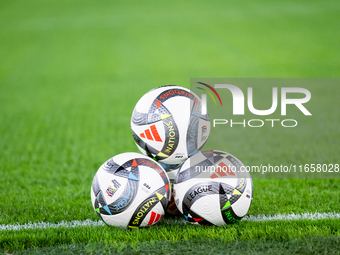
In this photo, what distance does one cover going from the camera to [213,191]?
3.80m

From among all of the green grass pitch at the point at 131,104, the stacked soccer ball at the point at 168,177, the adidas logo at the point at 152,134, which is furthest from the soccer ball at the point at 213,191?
the adidas logo at the point at 152,134

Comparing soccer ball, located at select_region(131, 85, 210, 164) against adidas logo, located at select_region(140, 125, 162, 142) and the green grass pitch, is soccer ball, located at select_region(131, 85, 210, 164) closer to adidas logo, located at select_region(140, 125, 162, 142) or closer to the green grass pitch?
adidas logo, located at select_region(140, 125, 162, 142)

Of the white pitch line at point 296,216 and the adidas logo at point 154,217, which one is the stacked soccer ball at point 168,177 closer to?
the adidas logo at point 154,217

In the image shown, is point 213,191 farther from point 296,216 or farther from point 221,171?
point 296,216

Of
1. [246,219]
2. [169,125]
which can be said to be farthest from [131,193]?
[246,219]

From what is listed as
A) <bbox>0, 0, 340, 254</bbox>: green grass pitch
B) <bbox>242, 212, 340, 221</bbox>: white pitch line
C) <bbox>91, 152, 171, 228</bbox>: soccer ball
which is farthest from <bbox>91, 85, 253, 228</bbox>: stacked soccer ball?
<bbox>242, 212, 340, 221</bbox>: white pitch line

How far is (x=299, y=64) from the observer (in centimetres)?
1928

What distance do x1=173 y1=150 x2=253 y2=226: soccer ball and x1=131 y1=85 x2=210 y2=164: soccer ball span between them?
0.22m

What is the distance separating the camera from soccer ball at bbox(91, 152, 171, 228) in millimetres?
3793

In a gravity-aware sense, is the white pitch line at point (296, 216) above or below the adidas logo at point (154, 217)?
below

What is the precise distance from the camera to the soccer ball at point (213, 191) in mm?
3803

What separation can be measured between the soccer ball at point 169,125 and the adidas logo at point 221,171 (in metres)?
0.39

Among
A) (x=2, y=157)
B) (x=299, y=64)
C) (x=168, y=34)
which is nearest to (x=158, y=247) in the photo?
(x=2, y=157)

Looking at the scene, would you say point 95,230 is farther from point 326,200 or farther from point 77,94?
point 77,94
